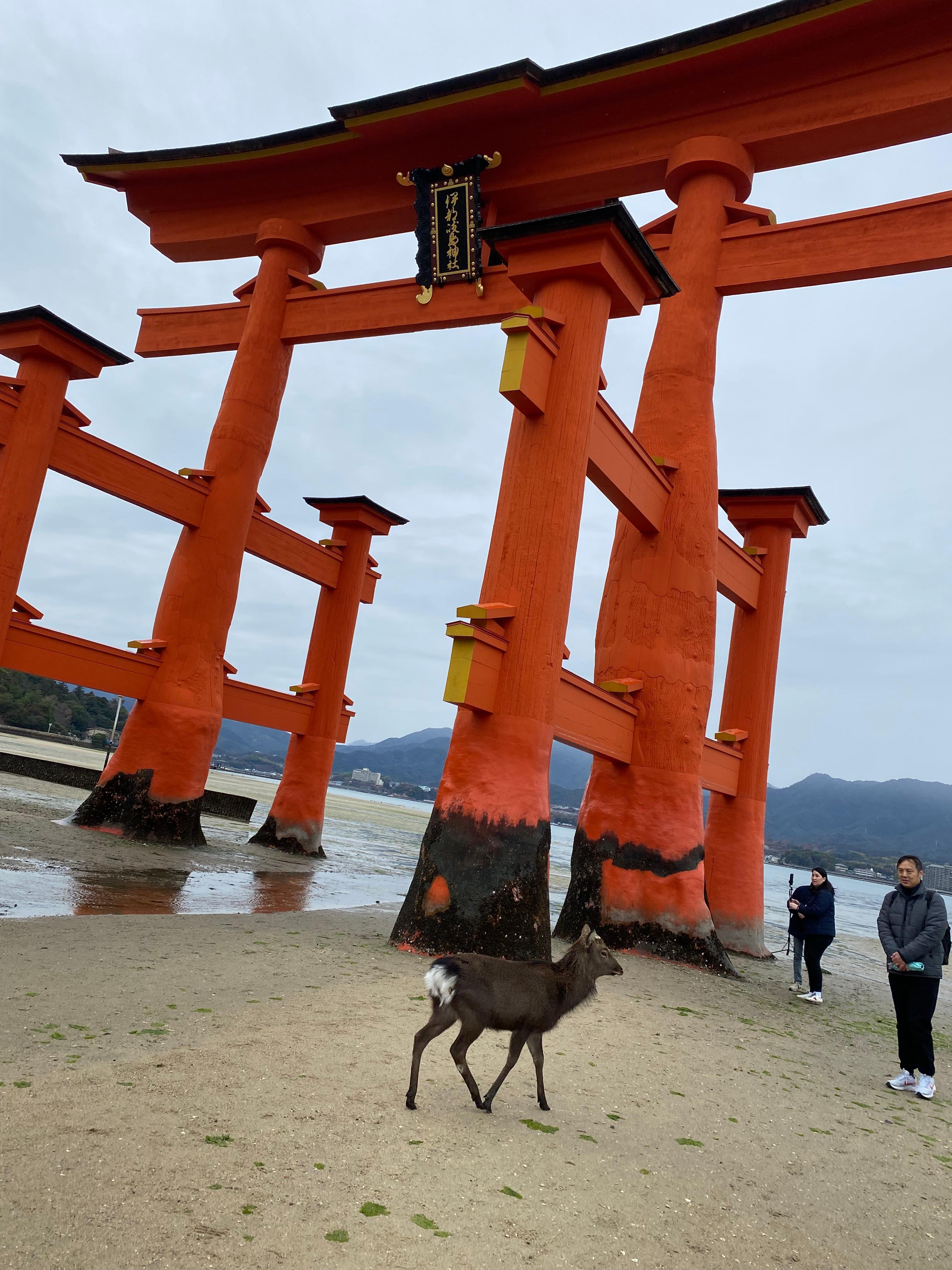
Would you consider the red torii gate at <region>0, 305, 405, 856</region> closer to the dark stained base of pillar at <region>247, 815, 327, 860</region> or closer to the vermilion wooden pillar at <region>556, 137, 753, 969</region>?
the dark stained base of pillar at <region>247, 815, 327, 860</region>

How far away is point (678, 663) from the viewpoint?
13211mm

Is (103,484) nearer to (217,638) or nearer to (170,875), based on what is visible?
(217,638)

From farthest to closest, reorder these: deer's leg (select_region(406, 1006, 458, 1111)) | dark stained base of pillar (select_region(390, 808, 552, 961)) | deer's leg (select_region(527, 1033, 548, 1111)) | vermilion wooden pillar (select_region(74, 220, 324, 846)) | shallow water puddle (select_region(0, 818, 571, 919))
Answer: vermilion wooden pillar (select_region(74, 220, 324, 846)), shallow water puddle (select_region(0, 818, 571, 919)), dark stained base of pillar (select_region(390, 808, 552, 961)), deer's leg (select_region(527, 1033, 548, 1111)), deer's leg (select_region(406, 1006, 458, 1111))

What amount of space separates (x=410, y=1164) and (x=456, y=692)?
6.01 m

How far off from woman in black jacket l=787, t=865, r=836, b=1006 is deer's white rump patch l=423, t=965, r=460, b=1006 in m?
7.07

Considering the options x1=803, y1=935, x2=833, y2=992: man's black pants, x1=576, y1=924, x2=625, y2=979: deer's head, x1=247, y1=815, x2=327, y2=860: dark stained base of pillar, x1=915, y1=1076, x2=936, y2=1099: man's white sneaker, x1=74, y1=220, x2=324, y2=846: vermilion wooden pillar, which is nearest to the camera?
x1=576, y1=924, x2=625, y2=979: deer's head

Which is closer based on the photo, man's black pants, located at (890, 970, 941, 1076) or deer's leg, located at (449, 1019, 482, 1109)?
deer's leg, located at (449, 1019, 482, 1109)

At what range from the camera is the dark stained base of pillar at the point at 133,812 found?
1594cm

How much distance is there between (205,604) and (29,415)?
14.6ft

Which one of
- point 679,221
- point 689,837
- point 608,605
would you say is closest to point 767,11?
point 679,221

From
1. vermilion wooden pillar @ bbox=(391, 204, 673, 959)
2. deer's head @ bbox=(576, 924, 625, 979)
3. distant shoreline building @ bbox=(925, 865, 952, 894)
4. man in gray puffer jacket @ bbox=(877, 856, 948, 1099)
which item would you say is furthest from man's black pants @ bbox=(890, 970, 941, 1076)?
distant shoreline building @ bbox=(925, 865, 952, 894)

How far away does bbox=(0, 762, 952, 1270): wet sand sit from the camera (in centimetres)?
330

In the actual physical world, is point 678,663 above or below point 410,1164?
above

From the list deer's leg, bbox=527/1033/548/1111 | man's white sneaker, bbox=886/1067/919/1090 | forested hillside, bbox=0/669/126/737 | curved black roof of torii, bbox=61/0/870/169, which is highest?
curved black roof of torii, bbox=61/0/870/169
